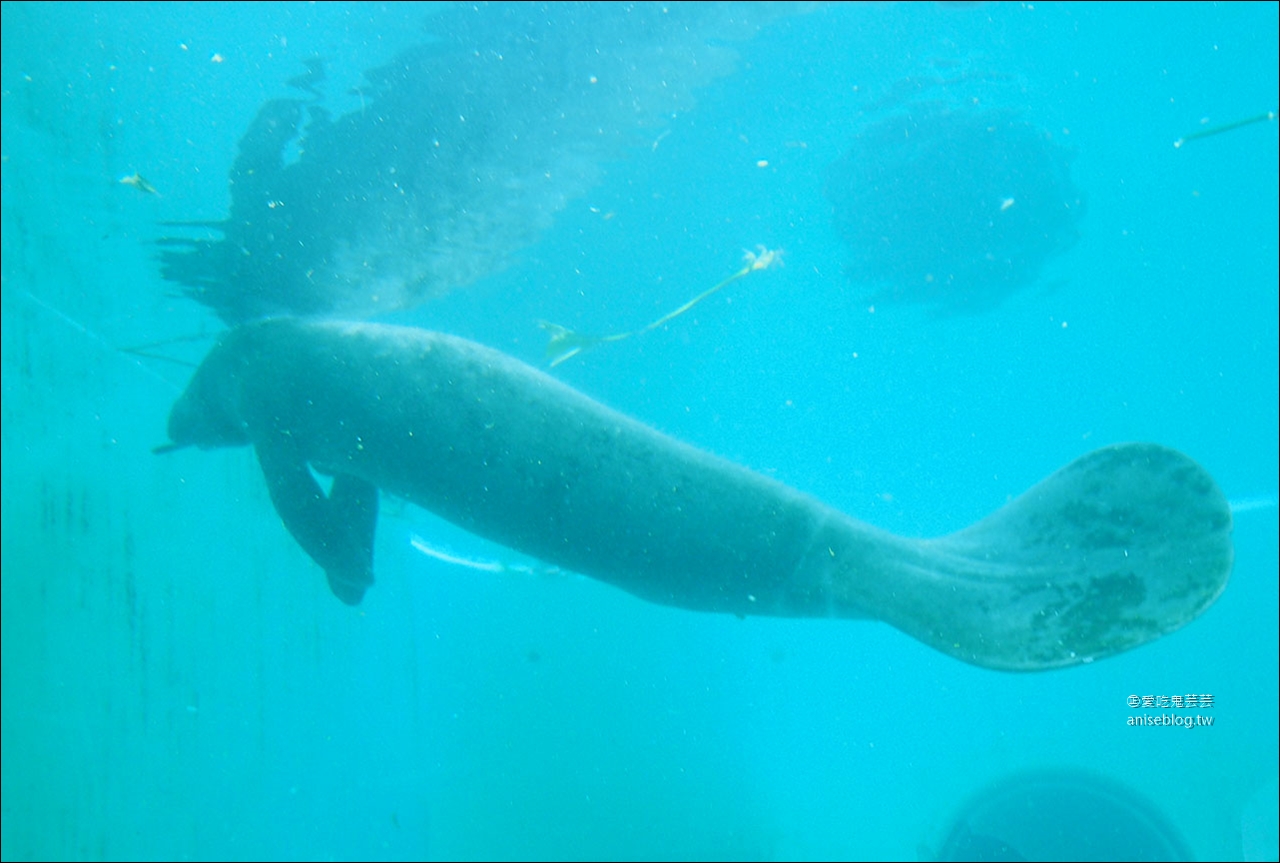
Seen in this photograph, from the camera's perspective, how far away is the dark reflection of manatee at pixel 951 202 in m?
9.88

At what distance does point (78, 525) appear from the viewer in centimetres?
2025

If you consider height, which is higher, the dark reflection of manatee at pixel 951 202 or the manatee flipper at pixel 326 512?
the dark reflection of manatee at pixel 951 202

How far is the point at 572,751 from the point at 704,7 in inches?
631

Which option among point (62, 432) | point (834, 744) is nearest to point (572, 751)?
point (834, 744)

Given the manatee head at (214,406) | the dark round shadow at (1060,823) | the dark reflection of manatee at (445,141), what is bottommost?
the dark round shadow at (1060,823)

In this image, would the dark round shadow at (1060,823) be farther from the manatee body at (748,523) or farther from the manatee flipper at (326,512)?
the manatee flipper at (326,512)

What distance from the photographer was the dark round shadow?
1000cm

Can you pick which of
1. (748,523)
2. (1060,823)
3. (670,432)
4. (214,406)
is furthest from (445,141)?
(1060,823)

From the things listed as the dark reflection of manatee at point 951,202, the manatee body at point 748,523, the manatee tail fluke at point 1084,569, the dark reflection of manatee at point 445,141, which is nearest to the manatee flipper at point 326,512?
the manatee body at point 748,523

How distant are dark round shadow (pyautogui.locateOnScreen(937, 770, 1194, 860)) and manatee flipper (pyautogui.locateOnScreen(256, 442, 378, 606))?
1055 cm

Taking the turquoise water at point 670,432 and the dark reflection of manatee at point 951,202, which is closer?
the turquoise water at point 670,432

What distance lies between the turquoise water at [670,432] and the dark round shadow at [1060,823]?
56.8 inches

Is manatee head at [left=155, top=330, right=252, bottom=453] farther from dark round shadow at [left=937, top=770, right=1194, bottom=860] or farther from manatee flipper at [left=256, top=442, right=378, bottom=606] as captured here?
dark round shadow at [left=937, top=770, right=1194, bottom=860]

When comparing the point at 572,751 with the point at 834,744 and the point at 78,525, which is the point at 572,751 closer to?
the point at 834,744
